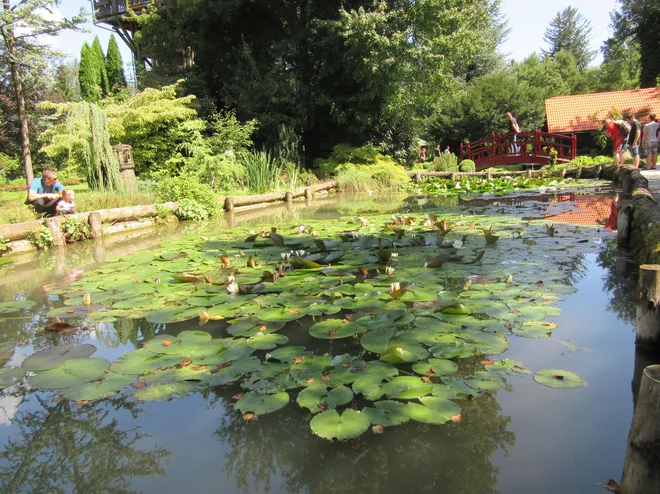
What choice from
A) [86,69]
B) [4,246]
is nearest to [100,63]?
[86,69]

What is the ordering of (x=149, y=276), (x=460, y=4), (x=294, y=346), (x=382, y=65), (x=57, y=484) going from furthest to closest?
(x=460, y=4)
(x=382, y=65)
(x=149, y=276)
(x=294, y=346)
(x=57, y=484)

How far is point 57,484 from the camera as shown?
144cm

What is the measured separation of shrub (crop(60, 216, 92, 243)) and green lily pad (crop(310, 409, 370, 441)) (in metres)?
5.75

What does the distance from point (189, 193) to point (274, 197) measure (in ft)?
8.92

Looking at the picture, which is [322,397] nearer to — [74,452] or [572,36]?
[74,452]

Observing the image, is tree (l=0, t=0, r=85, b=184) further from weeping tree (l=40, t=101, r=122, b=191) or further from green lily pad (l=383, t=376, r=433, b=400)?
green lily pad (l=383, t=376, r=433, b=400)

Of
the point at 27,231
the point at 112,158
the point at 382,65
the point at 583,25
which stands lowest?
the point at 27,231

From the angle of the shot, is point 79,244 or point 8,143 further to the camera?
point 8,143

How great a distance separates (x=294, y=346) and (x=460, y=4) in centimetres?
1501

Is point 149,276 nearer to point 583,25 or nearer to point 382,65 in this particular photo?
point 382,65

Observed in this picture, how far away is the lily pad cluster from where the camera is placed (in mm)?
1792

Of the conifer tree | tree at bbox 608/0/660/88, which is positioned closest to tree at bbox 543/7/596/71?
tree at bbox 608/0/660/88

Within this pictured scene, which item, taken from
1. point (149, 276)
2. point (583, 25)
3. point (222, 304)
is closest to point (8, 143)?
point (149, 276)

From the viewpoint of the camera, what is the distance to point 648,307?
210 centimetres
